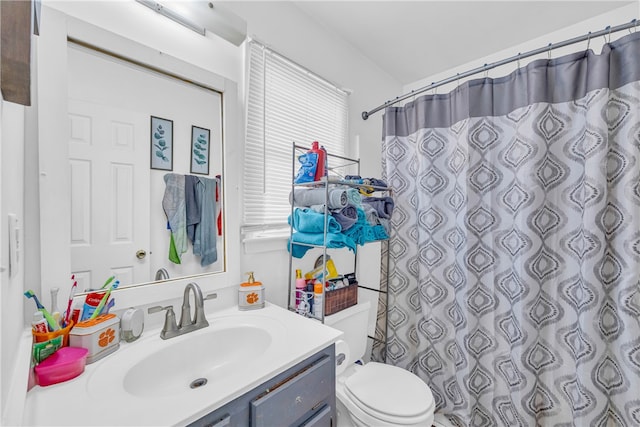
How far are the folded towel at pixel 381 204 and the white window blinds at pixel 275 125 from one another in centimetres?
46

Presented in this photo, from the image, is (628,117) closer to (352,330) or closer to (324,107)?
(324,107)

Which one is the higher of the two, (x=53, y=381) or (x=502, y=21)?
(x=502, y=21)

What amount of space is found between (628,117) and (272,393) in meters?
1.69

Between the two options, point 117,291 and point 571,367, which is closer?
point 117,291

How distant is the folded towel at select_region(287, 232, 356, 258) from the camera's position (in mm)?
1196

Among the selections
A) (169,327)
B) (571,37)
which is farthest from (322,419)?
(571,37)

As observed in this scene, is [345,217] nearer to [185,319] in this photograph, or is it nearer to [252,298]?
[252,298]

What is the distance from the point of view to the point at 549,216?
4.24ft

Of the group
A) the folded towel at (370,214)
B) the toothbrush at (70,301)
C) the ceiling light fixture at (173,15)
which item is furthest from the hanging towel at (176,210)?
the folded towel at (370,214)

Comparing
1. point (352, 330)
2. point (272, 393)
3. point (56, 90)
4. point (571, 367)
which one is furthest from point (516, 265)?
point (56, 90)

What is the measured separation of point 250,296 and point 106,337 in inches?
19.4

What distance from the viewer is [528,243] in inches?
51.2

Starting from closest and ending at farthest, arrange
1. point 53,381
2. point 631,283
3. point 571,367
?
point 53,381
point 631,283
point 571,367

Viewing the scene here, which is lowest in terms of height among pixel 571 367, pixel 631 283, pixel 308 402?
pixel 571 367
